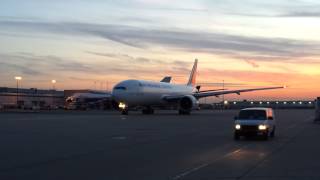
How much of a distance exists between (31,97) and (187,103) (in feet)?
394

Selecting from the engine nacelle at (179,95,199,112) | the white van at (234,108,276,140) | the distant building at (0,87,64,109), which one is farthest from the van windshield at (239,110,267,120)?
the distant building at (0,87,64,109)

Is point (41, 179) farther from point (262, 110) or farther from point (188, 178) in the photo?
point (262, 110)

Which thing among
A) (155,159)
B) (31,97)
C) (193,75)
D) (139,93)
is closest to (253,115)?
(155,159)

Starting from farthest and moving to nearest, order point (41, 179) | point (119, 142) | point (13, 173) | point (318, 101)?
1. point (318, 101)
2. point (119, 142)
3. point (13, 173)
4. point (41, 179)

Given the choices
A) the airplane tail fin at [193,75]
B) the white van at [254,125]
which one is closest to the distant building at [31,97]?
the airplane tail fin at [193,75]

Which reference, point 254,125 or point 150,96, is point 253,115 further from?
point 150,96

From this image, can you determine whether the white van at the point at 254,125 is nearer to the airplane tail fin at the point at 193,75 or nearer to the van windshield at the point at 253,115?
the van windshield at the point at 253,115

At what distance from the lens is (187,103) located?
2672 inches

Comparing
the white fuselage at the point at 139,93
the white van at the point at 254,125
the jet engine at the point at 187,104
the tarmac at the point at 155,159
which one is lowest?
the tarmac at the point at 155,159

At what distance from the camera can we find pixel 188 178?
1354 cm

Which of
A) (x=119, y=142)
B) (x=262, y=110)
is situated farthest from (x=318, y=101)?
(x=119, y=142)

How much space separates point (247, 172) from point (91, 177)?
Result: 386 centimetres

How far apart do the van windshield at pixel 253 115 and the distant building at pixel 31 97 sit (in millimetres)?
137272

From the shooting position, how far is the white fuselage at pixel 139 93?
63281 mm
